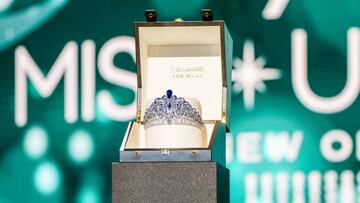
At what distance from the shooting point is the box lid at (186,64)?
3.62 meters

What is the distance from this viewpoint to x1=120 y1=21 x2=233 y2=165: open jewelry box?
357cm

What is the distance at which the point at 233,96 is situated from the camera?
13.5ft

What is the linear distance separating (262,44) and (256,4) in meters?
0.20

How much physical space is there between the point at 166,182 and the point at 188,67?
0.80 metres

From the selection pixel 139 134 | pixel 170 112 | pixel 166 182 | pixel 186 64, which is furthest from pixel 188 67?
pixel 166 182

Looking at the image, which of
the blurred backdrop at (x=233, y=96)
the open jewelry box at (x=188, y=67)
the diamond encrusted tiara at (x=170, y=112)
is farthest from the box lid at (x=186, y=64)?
the blurred backdrop at (x=233, y=96)

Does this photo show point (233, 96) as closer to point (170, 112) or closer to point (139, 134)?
point (139, 134)

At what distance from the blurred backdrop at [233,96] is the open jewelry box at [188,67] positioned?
1.35ft

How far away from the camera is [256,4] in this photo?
4.16 meters

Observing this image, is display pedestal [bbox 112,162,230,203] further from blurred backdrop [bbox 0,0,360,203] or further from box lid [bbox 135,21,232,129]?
blurred backdrop [bbox 0,0,360,203]

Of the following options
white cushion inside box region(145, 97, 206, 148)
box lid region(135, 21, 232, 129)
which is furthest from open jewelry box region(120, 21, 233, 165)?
white cushion inside box region(145, 97, 206, 148)

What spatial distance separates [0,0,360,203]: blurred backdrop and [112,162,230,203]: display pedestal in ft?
3.40

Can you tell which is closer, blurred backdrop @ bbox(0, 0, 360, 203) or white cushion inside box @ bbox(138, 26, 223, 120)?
white cushion inside box @ bbox(138, 26, 223, 120)

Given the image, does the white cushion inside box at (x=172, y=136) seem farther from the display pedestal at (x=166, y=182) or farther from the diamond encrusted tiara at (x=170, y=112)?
the display pedestal at (x=166, y=182)
